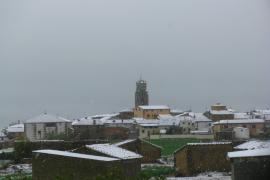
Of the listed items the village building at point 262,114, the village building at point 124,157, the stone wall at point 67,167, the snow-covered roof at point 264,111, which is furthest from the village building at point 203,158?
the snow-covered roof at point 264,111

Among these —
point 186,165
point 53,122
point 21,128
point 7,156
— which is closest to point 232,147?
point 186,165

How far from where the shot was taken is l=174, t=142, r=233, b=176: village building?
834 inches

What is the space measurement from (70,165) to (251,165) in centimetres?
520

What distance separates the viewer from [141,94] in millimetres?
78562

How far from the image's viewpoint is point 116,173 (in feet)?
30.2

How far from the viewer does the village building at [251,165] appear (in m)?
12.2

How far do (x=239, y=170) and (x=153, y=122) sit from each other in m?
41.5

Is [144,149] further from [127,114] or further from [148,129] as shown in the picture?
[127,114]

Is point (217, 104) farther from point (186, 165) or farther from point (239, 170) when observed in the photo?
Result: point (239, 170)

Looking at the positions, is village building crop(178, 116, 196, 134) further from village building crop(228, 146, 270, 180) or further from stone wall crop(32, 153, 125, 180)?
village building crop(228, 146, 270, 180)

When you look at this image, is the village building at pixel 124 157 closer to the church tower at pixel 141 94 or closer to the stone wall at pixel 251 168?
the stone wall at pixel 251 168

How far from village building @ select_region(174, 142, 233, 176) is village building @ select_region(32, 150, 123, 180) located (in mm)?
5533

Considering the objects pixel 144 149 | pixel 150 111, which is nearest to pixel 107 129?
pixel 150 111

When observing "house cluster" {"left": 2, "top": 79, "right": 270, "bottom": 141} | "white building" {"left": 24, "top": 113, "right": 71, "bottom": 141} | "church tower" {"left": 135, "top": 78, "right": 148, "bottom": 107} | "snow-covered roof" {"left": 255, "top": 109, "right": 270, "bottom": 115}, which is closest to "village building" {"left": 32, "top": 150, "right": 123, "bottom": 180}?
"house cluster" {"left": 2, "top": 79, "right": 270, "bottom": 141}
